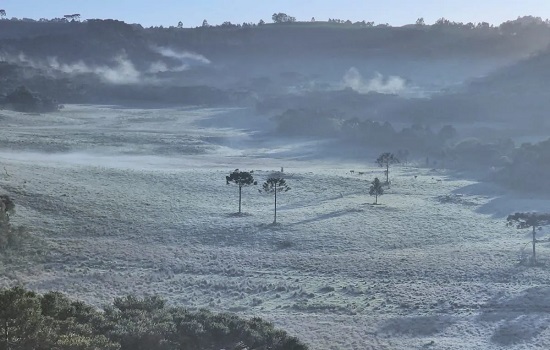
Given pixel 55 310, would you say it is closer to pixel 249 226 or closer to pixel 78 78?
pixel 249 226

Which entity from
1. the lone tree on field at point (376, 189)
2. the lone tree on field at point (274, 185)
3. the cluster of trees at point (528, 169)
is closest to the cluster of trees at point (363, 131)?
the cluster of trees at point (528, 169)

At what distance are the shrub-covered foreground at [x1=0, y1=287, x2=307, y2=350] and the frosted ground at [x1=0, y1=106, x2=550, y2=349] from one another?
3583 millimetres

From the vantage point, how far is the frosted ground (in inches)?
1249

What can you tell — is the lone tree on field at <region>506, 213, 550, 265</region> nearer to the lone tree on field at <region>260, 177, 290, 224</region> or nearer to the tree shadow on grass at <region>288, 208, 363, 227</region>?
the tree shadow on grass at <region>288, 208, 363, 227</region>

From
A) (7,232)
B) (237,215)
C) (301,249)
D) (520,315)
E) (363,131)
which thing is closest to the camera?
(520,315)

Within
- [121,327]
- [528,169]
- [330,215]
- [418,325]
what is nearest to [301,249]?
[330,215]

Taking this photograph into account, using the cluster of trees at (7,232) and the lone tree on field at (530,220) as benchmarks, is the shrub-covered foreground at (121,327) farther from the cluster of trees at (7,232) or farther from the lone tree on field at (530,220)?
the lone tree on field at (530,220)

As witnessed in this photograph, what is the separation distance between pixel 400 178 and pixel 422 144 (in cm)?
3215

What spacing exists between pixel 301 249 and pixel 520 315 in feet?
46.7

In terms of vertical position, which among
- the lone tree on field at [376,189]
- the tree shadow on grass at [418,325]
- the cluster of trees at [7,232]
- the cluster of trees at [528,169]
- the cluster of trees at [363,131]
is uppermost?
the cluster of trees at [363,131]

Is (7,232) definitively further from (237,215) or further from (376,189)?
(376,189)

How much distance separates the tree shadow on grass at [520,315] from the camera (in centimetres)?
2972

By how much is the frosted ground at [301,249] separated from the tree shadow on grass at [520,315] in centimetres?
9

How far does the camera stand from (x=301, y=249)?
42.7 metres
